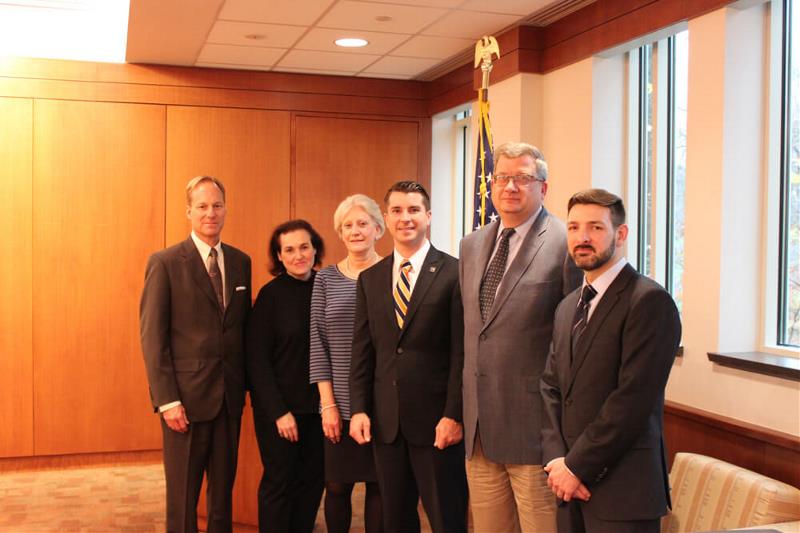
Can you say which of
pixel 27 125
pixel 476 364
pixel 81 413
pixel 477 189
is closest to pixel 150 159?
pixel 27 125

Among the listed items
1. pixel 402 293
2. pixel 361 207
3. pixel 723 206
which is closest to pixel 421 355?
pixel 402 293

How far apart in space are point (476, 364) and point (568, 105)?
2.82 meters

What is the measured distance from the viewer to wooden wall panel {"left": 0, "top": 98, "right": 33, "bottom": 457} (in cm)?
648

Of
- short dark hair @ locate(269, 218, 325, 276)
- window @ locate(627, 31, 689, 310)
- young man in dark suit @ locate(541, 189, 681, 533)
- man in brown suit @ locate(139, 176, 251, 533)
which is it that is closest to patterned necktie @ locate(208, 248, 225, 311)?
man in brown suit @ locate(139, 176, 251, 533)

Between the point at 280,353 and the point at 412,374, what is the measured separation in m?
0.87

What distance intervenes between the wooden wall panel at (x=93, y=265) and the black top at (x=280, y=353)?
3156 mm

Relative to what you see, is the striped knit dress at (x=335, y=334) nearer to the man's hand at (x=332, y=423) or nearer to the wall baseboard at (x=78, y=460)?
the man's hand at (x=332, y=423)

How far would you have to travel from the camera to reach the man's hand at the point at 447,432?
3180 mm

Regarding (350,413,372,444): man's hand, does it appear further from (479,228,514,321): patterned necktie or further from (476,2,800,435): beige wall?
(476,2,800,435): beige wall

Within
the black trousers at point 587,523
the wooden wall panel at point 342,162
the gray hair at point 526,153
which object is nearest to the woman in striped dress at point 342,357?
the gray hair at point 526,153

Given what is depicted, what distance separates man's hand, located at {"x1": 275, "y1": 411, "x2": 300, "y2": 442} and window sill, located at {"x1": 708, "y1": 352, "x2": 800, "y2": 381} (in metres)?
1.94

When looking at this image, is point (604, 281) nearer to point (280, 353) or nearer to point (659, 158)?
point (280, 353)

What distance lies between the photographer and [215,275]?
388 centimetres

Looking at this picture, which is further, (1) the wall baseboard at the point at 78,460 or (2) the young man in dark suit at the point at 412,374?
(1) the wall baseboard at the point at 78,460
